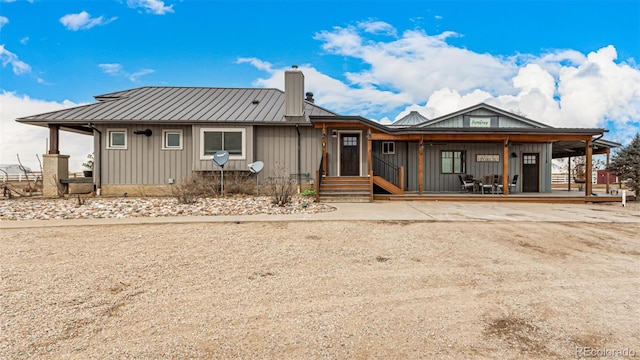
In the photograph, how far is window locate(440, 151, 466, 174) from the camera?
14773mm

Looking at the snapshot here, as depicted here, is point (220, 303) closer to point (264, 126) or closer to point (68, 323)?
point (68, 323)

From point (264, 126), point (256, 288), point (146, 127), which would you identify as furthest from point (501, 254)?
point (146, 127)

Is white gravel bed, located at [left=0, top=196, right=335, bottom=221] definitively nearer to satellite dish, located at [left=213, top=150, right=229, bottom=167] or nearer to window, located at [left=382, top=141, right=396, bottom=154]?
satellite dish, located at [left=213, top=150, right=229, bottom=167]

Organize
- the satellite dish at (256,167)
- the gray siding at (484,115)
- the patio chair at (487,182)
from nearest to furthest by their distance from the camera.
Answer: the satellite dish at (256,167), the patio chair at (487,182), the gray siding at (484,115)

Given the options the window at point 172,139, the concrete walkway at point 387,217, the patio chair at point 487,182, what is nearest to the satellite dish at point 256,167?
the window at point 172,139

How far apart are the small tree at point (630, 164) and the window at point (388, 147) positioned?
9826mm

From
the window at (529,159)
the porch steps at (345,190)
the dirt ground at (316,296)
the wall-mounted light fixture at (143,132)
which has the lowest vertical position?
the dirt ground at (316,296)

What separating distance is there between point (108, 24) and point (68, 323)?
15579 mm

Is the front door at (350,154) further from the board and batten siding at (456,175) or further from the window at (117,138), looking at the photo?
the window at (117,138)

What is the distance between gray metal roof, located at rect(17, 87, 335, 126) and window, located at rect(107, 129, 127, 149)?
1.94 feet

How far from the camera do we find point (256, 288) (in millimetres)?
3414

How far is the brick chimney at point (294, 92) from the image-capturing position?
45.4ft

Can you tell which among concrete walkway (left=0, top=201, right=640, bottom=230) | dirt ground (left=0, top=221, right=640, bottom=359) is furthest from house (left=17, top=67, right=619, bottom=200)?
dirt ground (left=0, top=221, right=640, bottom=359)

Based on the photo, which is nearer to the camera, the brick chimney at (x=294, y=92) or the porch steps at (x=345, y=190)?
the porch steps at (x=345, y=190)
